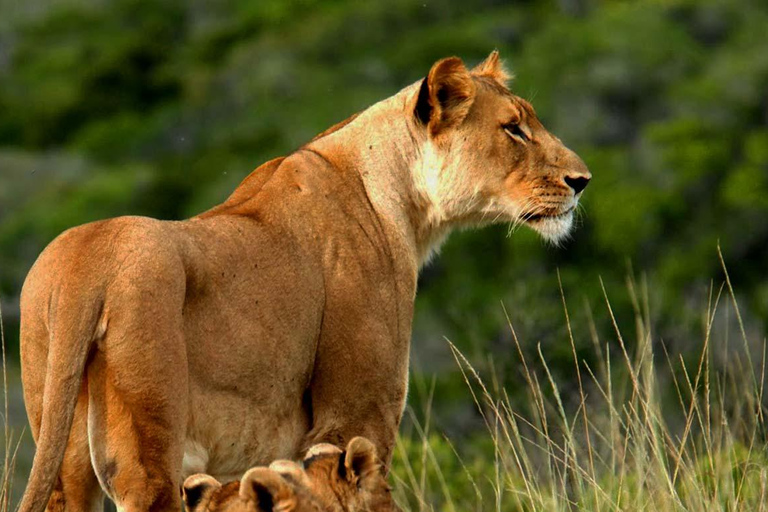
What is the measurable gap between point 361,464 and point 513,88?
24.7 metres

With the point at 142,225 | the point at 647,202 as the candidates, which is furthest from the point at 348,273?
the point at 647,202

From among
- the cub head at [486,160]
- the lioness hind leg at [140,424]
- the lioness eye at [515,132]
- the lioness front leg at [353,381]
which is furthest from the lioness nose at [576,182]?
the lioness hind leg at [140,424]

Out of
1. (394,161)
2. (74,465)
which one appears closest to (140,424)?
(74,465)

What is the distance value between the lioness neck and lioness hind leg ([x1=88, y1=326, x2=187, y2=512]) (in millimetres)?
1387

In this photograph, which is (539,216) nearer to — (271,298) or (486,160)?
(486,160)

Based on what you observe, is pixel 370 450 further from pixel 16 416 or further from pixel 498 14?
pixel 498 14

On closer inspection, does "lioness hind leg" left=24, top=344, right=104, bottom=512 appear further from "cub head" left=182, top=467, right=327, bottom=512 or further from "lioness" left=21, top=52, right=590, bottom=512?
"cub head" left=182, top=467, right=327, bottom=512

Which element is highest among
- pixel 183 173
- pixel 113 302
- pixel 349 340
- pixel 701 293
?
pixel 113 302

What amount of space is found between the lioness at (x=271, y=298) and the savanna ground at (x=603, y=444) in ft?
1.29

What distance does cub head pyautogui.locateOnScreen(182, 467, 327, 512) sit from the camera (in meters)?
3.53

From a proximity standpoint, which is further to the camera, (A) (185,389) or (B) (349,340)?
(B) (349,340)

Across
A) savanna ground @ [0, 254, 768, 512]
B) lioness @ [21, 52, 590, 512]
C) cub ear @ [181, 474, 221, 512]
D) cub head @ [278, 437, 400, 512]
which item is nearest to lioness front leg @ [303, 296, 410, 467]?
lioness @ [21, 52, 590, 512]

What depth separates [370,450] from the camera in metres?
3.73

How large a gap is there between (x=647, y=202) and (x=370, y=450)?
2037cm
